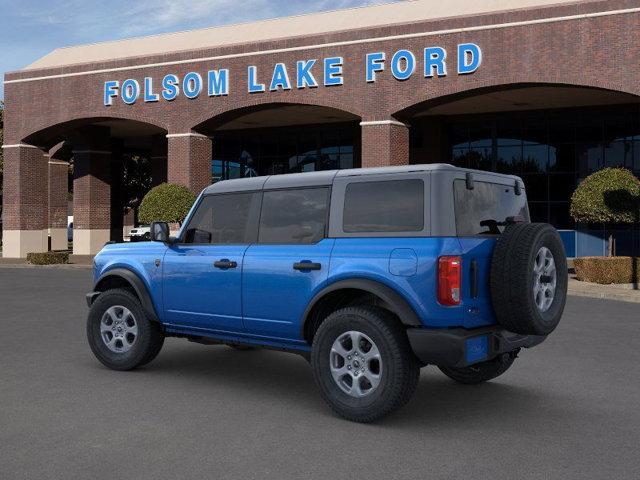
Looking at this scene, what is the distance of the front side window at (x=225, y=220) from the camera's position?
7199 mm

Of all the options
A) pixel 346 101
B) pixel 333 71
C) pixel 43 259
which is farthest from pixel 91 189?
pixel 346 101

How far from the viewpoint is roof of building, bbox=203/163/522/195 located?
6.19m

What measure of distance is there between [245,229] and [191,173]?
78.9 ft

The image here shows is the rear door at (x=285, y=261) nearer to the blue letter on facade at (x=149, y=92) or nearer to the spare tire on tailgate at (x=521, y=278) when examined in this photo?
the spare tire on tailgate at (x=521, y=278)

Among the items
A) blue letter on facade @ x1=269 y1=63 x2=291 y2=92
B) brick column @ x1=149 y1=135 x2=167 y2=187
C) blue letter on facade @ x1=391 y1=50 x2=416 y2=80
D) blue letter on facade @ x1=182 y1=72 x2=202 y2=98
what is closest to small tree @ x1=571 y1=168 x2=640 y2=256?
blue letter on facade @ x1=391 y1=50 x2=416 y2=80

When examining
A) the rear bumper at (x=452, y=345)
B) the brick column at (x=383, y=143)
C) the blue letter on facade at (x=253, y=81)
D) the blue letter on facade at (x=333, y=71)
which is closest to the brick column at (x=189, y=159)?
the blue letter on facade at (x=253, y=81)

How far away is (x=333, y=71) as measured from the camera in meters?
27.5

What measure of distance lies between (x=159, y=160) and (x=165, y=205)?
48.2 ft

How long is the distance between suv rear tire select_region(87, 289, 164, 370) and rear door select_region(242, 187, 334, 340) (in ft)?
4.89

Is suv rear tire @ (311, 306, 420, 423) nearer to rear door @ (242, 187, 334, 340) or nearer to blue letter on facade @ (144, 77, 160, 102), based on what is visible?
rear door @ (242, 187, 334, 340)

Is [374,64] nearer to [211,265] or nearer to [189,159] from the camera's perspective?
[189,159]

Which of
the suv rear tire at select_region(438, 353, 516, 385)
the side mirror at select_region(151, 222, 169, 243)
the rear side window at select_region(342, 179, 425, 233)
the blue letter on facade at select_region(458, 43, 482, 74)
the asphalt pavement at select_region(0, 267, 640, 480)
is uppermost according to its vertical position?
the blue letter on facade at select_region(458, 43, 482, 74)

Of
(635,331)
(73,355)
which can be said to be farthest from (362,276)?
(635,331)

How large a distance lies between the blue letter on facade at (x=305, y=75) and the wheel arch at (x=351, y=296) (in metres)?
22.2
